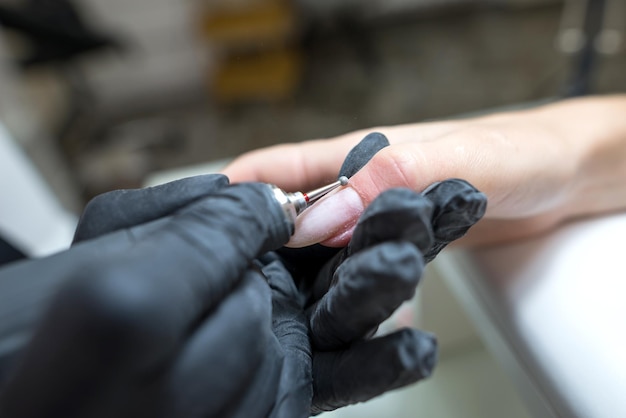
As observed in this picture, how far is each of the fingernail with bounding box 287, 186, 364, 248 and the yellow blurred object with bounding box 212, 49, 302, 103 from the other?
141 centimetres

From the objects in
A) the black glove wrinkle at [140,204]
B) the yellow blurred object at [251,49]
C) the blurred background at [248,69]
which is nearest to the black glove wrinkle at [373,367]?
the black glove wrinkle at [140,204]

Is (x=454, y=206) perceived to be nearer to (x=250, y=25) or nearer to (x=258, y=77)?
(x=258, y=77)

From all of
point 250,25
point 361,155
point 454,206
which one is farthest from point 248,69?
point 454,206

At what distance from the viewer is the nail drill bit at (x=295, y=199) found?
0.95 ft

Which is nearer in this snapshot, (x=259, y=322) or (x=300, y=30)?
(x=259, y=322)

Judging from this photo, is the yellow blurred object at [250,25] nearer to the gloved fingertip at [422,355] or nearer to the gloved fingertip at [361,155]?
the gloved fingertip at [361,155]

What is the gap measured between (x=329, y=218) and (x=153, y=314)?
6.1 inches

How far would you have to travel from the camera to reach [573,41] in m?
1.73

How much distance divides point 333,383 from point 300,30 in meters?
1.95

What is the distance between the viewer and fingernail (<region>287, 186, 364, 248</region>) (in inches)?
12.9

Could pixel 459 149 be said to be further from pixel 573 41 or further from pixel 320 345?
pixel 573 41

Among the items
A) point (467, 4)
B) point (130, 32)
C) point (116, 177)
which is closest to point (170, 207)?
point (116, 177)

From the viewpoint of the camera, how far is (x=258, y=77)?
65.1 inches

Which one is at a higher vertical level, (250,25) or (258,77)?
(250,25)
